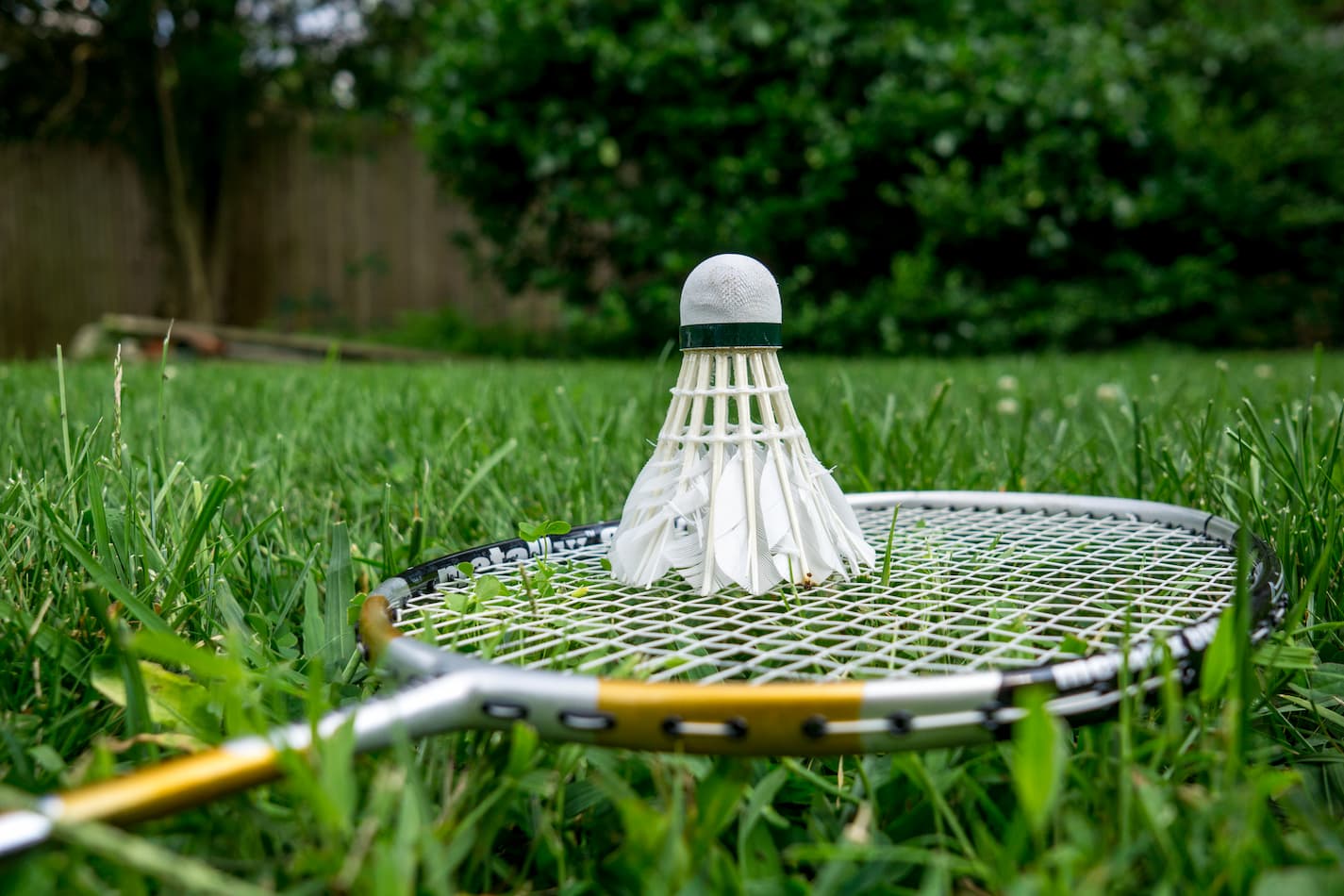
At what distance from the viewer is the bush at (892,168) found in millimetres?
4695

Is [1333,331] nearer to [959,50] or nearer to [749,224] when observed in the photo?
[959,50]

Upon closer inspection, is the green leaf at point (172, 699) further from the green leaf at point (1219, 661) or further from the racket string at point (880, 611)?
the green leaf at point (1219, 661)

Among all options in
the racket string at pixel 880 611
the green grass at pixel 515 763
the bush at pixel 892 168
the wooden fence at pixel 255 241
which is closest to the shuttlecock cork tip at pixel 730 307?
the racket string at pixel 880 611

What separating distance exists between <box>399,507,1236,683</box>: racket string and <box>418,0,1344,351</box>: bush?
3.83 m

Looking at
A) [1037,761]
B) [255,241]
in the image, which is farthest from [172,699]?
[255,241]

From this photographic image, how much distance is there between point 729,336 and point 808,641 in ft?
0.99

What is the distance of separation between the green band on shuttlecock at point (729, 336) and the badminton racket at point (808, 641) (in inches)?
9.8

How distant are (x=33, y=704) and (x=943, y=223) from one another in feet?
14.8

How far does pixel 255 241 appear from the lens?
10328 mm

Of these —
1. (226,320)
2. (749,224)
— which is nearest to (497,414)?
(749,224)

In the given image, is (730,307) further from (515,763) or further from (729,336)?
(515,763)

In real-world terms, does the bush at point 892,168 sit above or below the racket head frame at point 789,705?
above

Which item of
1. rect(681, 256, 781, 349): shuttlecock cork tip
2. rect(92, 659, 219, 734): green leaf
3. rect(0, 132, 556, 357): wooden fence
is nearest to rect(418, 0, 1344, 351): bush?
rect(681, 256, 781, 349): shuttlecock cork tip

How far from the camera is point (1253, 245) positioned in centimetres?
536
